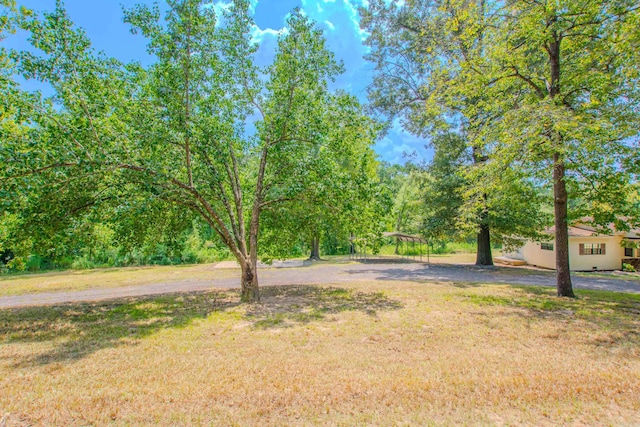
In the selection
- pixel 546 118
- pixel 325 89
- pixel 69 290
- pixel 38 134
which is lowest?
pixel 69 290

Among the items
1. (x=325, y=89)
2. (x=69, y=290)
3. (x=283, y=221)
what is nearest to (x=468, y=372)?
(x=283, y=221)

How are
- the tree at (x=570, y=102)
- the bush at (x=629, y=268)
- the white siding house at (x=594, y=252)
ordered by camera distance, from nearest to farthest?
the tree at (x=570, y=102)
the bush at (x=629, y=268)
the white siding house at (x=594, y=252)

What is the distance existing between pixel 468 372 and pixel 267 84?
7.79 m

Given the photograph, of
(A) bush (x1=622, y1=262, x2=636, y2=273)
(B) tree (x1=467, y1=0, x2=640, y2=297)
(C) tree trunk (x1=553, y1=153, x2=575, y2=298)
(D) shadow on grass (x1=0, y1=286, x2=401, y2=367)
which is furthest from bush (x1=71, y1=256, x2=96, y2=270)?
(A) bush (x1=622, y1=262, x2=636, y2=273)

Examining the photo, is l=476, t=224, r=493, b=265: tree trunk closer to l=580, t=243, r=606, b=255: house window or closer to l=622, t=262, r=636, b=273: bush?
l=580, t=243, r=606, b=255: house window

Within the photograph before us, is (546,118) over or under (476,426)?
over

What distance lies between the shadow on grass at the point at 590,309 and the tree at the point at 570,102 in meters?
0.90

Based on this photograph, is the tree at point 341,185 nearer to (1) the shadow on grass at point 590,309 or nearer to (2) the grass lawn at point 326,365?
(2) the grass lawn at point 326,365

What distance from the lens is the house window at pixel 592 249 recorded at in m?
19.4

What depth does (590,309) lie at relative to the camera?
730cm

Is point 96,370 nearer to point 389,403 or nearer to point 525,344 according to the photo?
point 389,403

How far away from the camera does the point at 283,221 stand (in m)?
9.23

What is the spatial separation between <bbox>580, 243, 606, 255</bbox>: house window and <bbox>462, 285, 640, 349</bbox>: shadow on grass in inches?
472

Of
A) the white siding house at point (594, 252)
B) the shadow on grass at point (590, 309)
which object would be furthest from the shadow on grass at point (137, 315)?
the white siding house at point (594, 252)
